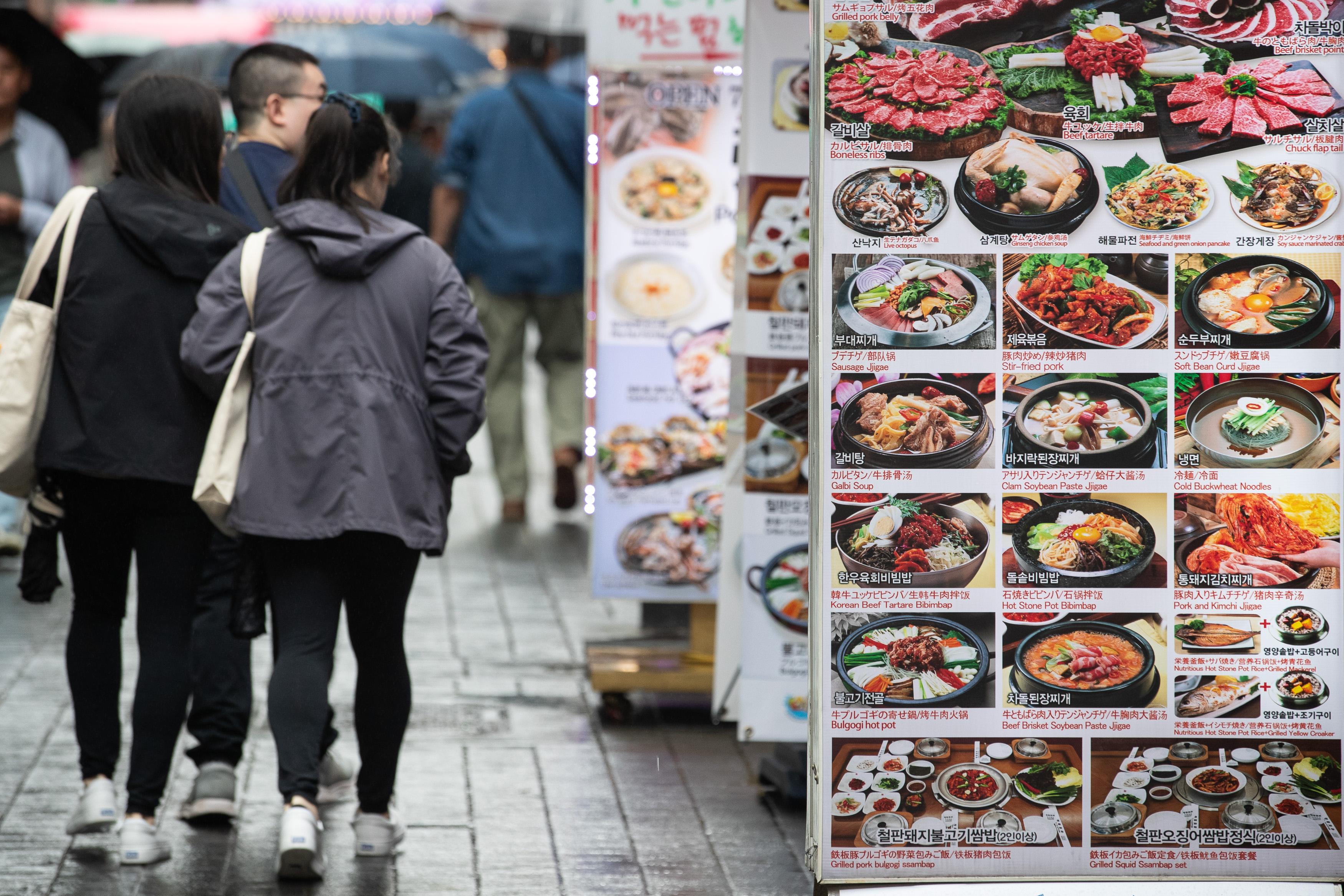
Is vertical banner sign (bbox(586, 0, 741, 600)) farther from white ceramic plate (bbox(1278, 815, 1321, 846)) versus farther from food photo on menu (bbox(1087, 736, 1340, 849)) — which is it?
white ceramic plate (bbox(1278, 815, 1321, 846))

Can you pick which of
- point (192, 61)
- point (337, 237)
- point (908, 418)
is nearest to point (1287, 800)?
point (908, 418)

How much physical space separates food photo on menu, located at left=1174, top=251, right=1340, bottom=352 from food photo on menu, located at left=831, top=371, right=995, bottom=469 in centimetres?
46

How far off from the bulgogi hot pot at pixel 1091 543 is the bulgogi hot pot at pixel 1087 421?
0.35 ft

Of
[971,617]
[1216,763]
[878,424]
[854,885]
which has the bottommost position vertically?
[854,885]

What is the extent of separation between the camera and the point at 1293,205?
12.3 ft

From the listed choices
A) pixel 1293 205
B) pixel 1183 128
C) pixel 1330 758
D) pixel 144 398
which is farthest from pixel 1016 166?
pixel 144 398

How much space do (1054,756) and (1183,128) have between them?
1.36 metres

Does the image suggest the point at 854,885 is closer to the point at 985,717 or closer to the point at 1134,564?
the point at 985,717

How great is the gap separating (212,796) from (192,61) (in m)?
7.69

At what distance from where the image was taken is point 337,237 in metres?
4.36

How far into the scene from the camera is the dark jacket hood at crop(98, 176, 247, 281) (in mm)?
4504

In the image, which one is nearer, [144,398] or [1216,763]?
[1216,763]

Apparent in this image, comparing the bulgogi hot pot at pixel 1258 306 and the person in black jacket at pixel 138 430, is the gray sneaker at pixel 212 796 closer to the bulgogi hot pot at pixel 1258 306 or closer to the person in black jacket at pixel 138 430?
the person in black jacket at pixel 138 430

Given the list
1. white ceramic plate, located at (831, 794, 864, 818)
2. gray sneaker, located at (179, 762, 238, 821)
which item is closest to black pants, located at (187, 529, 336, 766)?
gray sneaker, located at (179, 762, 238, 821)
